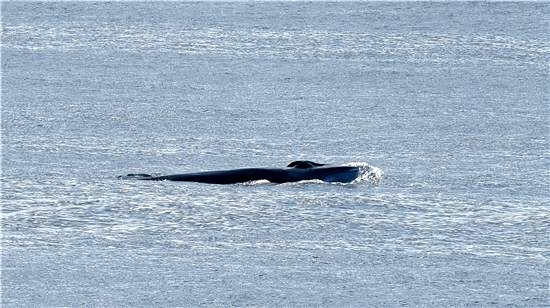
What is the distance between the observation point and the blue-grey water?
6.92 metres

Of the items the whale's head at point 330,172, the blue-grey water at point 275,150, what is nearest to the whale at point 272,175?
the whale's head at point 330,172

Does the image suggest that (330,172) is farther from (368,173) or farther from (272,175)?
(272,175)

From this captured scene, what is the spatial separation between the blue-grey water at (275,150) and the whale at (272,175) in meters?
0.13

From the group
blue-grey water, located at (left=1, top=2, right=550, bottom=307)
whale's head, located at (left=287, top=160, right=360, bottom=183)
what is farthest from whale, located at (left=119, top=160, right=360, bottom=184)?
blue-grey water, located at (left=1, top=2, right=550, bottom=307)

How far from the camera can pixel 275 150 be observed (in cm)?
1130

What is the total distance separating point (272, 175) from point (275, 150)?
→ 154 centimetres

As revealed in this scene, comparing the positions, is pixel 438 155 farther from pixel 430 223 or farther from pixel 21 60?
pixel 21 60

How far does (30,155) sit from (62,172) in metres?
0.86

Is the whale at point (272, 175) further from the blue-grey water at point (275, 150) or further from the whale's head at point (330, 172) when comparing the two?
the blue-grey water at point (275, 150)

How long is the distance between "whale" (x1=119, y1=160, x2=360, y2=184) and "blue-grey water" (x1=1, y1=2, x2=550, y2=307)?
0.44 feet

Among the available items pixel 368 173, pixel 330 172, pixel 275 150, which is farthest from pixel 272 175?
pixel 275 150

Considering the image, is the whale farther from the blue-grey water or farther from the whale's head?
the blue-grey water

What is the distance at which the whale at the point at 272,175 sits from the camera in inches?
384

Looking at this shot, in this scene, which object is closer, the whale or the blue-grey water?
the blue-grey water
